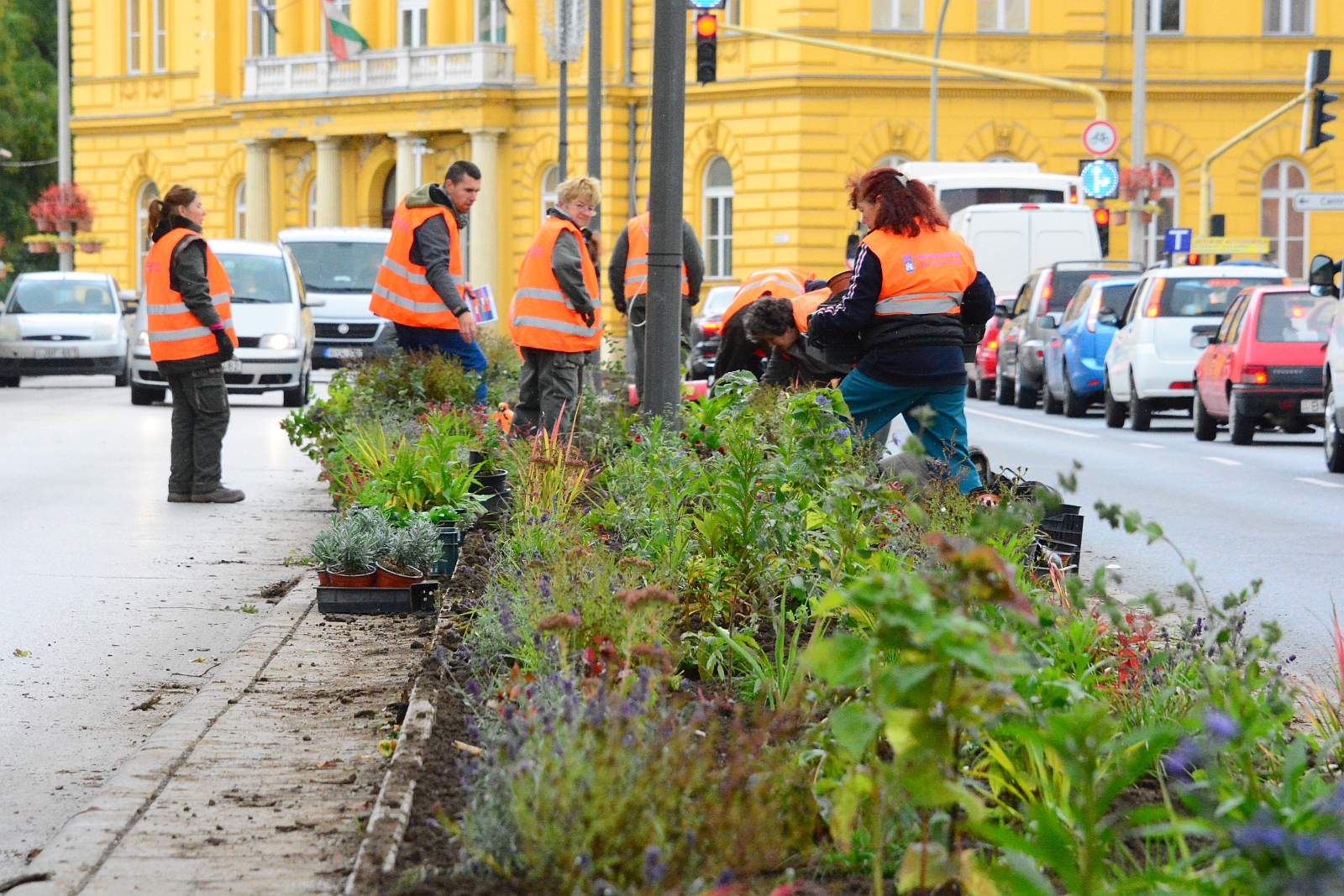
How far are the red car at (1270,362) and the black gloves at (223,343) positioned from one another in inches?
418

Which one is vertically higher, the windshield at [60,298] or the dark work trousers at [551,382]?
the windshield at [60,298]

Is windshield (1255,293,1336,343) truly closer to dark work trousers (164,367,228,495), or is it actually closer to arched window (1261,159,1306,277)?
dark work trousers (164,367,228,495)

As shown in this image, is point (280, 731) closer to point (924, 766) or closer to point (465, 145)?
point (924, 766)

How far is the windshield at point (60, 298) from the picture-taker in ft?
94.7

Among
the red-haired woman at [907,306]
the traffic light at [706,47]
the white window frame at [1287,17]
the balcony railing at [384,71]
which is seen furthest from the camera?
the balcony railing at [384,71]

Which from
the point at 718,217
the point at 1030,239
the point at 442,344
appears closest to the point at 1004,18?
the point at 718,217

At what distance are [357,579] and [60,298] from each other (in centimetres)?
2325

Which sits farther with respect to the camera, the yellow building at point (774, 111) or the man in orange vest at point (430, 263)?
the yellow building at point (774, 111)

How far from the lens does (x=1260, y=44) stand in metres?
43.6

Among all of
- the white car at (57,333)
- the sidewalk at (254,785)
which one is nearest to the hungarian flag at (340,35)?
the white car at (57,333)

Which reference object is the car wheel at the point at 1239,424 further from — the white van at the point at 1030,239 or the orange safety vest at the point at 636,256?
the white van at the point at 1030,239

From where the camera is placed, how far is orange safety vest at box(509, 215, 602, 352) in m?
11.0

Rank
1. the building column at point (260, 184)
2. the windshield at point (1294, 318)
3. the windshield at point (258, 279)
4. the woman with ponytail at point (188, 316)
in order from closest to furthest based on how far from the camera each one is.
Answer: the woman with ponytail at point (188, 316), the windshield at point (1294, 318), the windshield at point (258, 279), the building column at point (260, 184)

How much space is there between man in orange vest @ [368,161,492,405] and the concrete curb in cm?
448
